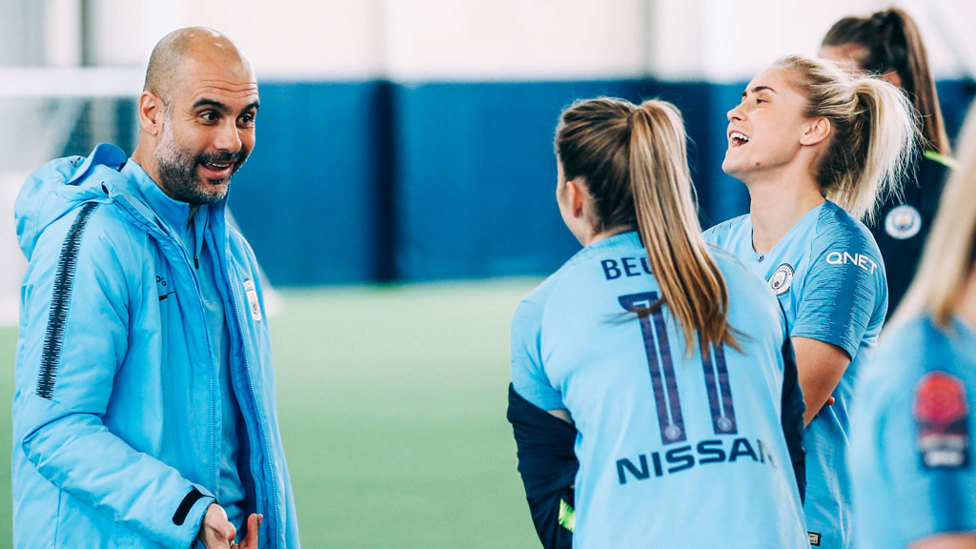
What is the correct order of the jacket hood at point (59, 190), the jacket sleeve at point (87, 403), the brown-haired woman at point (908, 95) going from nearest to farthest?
the jacket sleeve at point (87, 403), the jacket hood at point (59, 190), the brown-haired woman at point (908, 95)

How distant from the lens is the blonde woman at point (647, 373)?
6.46 ft

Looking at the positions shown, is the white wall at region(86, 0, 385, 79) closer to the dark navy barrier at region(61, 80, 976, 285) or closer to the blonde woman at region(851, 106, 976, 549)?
the dark navy barrier at region(61, 80, 976, 285)

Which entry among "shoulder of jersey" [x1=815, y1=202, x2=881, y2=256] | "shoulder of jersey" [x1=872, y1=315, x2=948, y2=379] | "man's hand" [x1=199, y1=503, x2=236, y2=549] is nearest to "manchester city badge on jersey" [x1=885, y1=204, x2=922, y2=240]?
"shoulder of jersey" [x1=815, y1=202, x2=881, y2=256]

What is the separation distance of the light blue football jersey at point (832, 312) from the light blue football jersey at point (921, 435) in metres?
1.33

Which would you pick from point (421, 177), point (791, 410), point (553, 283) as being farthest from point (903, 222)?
point (421, 177)

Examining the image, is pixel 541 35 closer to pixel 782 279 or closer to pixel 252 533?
pixel 782 279

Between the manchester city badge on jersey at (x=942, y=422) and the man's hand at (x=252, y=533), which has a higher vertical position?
the manchester city badge on jersey at (x=942, y=422)

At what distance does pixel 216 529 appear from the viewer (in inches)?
87.4

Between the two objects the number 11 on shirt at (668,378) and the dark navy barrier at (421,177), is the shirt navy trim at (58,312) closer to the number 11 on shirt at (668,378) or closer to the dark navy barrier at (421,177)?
the number 11 on shirt at (668,378)

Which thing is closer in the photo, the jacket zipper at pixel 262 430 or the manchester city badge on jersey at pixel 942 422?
the manchester city badge on jersey at pixel 942 422

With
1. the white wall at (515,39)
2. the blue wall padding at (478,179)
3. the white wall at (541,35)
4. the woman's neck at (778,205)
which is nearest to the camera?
the woman's neck at (778,205)

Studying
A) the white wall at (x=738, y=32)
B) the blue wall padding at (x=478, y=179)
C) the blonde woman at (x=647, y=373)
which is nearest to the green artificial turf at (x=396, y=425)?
the blue wall padding at (x=478, y=179)

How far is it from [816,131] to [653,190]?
118cm

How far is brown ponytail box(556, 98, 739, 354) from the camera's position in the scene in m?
2.04
